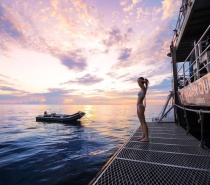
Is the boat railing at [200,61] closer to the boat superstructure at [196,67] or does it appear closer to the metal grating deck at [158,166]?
the boat superstructure at [196,67]

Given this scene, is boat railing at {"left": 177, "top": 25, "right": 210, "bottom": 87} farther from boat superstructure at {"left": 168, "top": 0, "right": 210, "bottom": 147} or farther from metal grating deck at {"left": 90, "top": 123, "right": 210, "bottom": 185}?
metal grating deck at {"left": 90, "top": 123, "right": 210, "bottom": 185}

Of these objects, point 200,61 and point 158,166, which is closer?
point 158,166

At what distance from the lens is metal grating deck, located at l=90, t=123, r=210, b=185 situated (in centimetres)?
285

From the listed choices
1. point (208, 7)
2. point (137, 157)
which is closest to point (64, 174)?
point (137, 157)

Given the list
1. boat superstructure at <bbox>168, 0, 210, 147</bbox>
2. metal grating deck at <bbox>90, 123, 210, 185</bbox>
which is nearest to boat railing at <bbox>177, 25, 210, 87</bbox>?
boat superstructure at <bbox>168, 0, 210, 147</bbox>

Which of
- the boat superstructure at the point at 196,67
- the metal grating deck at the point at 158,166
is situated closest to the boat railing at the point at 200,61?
the boat superstructure at the point at 196,67

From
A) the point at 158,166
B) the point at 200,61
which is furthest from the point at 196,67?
the point at 158,166

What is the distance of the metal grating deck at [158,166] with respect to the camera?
112 inches

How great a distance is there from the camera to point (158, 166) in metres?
3.47

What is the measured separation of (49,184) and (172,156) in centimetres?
434

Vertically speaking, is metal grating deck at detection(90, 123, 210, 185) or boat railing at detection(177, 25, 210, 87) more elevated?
boat railing at detection(177, 25, 210, 87)

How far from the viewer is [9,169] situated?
7039mm

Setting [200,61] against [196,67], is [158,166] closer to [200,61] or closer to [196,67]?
[196,67]

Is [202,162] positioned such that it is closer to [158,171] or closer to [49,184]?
[158,171]
